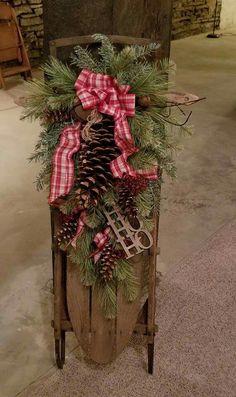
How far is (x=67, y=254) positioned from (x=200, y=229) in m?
1.28

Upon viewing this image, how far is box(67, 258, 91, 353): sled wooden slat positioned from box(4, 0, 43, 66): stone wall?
455 centimetres

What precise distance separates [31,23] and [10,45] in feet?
2.24

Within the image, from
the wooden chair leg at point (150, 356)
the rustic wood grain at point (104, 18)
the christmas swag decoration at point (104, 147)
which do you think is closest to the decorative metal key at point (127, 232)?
the christmas swag decoration at point (104, 147)

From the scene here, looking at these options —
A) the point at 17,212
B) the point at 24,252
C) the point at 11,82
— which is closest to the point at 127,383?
the point at 24,252

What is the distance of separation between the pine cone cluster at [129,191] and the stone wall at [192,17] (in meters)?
6.71

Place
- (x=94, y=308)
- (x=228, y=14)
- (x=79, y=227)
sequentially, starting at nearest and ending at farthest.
Result: (x=79, y=227)
(x=94, y=308)
(x=228, y=14)

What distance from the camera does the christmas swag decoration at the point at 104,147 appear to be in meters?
1.30

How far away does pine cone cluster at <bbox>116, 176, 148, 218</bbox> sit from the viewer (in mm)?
1363

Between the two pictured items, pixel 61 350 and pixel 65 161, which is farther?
pixel 61 350

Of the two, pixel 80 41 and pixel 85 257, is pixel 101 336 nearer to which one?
pixel 85 257

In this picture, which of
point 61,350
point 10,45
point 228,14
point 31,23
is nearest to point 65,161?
point 61,350

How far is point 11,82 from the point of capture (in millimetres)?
5152

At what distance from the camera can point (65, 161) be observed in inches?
52.3

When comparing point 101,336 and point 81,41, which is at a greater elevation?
point 81,41
